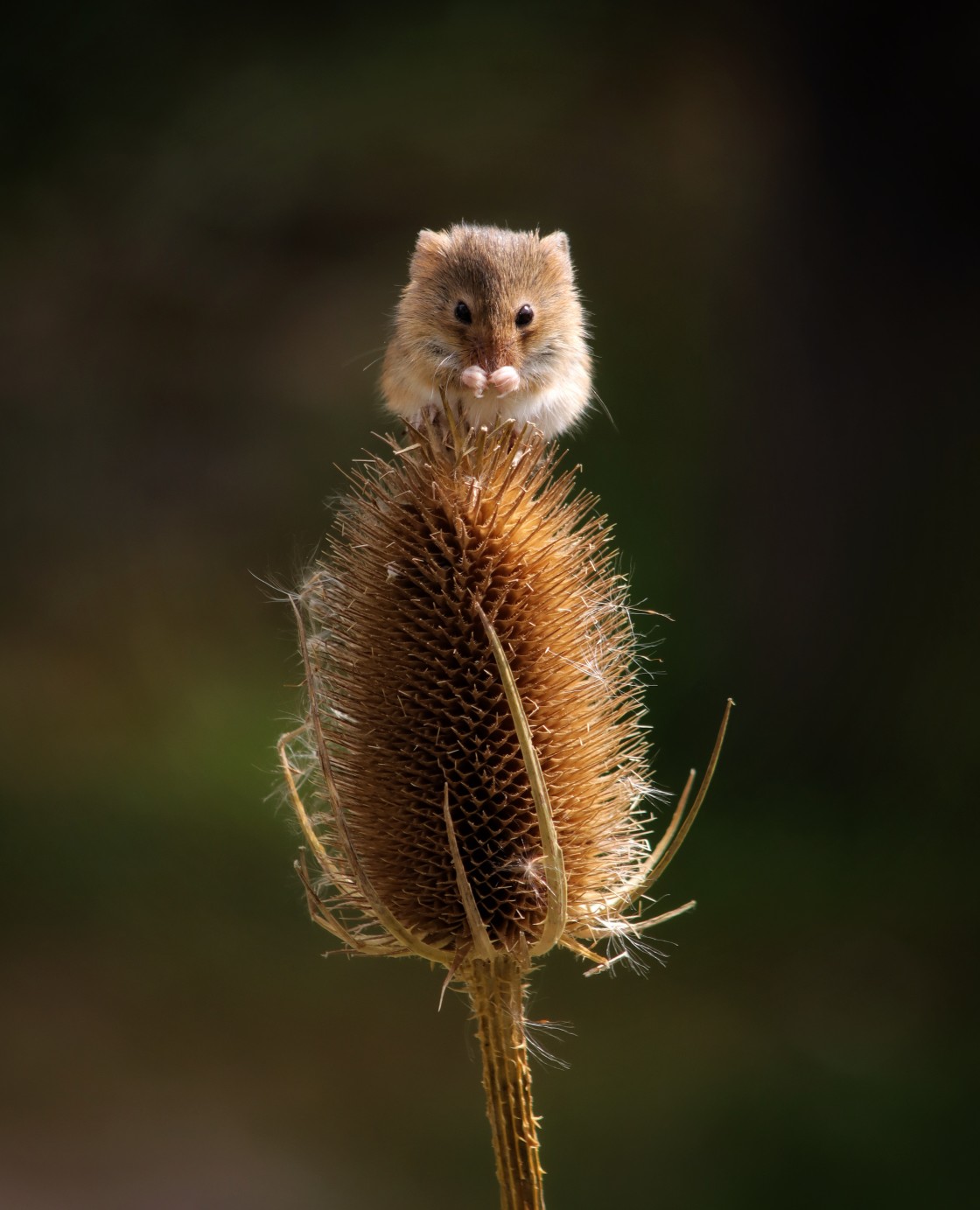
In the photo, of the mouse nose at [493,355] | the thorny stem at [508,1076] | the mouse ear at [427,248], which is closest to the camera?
the thorny stem at [508,1076]

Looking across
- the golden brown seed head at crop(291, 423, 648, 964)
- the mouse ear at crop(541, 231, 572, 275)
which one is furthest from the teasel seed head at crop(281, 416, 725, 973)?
the mouse ear at crop(541, 231, 572, 275)

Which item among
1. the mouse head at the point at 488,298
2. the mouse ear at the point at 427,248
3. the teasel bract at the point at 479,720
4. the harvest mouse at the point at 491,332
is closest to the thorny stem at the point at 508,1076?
the teasel bract at the point at 479,720

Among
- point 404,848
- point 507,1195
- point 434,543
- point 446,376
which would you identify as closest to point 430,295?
point 446,376

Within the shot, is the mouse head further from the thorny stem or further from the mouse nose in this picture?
the thorny stem

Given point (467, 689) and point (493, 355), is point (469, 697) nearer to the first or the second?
point (467, 689)

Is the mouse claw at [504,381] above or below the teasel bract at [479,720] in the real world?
above

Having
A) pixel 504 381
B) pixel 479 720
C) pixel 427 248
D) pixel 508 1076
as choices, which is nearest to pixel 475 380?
pixel 504 381

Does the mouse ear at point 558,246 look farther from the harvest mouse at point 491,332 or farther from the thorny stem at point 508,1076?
the thorny stem at point 508,1076
